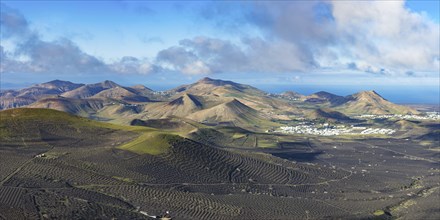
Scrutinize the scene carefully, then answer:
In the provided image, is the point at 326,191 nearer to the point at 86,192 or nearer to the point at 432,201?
the point at 432,201

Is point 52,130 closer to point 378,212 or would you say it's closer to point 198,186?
point 198,186

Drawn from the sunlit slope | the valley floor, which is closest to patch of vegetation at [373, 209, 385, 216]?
the valley floor

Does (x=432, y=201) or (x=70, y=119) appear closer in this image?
(x=432, y=201)

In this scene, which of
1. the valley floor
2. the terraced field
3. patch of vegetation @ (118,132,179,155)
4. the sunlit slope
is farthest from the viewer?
the sunlit slope

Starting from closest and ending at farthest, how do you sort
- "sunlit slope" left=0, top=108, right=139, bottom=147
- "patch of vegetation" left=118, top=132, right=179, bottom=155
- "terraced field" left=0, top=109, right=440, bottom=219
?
"terraced field" left=0, top=109, right=440, bottom=219, "patch of vegetation" left=118, top=132, right=179, bottom=155, "sunlit slope" left=0, top=108, right=139, bottom=147

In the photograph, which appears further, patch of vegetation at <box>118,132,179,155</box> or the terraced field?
patch of vegetation at <box>118,132,179,155</box>

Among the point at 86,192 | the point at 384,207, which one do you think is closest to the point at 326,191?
the point at 384,207

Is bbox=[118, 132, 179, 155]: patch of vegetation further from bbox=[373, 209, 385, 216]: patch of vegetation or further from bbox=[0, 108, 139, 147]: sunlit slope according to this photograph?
bbox=[373, 209, 385, 216]: patch of vegetation

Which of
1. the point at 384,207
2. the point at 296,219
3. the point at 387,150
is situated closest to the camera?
the point at 296,219
